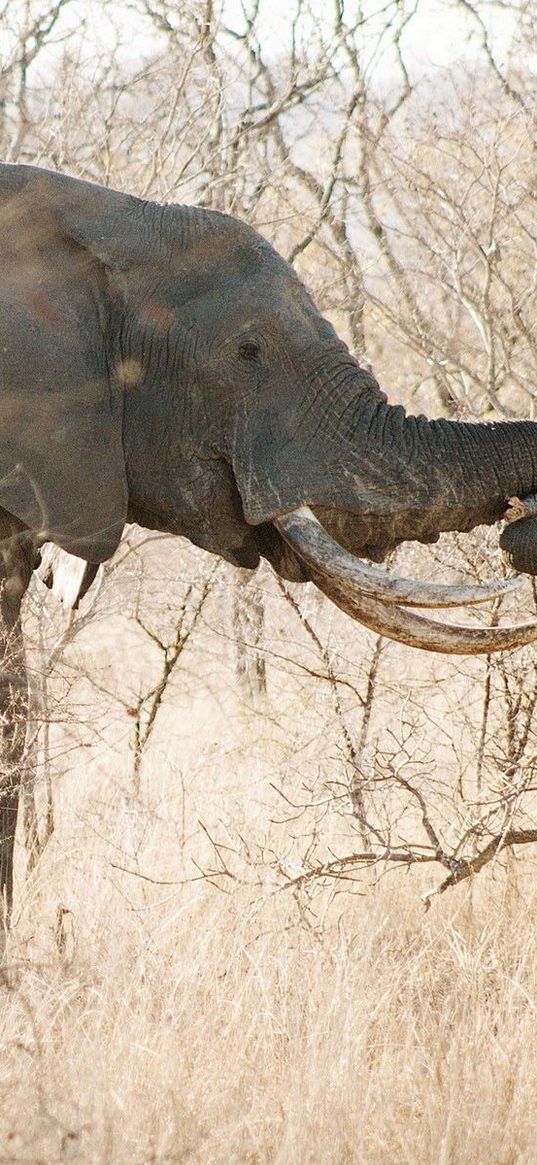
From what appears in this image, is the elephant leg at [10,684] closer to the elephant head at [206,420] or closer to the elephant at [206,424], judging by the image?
the elephant at [206,424]

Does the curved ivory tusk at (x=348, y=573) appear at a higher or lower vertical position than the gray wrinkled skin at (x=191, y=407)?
lower

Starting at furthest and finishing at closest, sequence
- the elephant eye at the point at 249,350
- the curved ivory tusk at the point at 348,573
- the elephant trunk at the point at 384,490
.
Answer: the elephant eye at the point at 249,350, the elephant trunk at the point at 384,490, the curved ivory tusk at the point at 348,573

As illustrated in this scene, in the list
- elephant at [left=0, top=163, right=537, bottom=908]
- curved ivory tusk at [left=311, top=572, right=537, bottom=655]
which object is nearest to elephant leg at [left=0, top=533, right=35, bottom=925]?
elephant at [left=0, top=163, right=537, bottom=908]

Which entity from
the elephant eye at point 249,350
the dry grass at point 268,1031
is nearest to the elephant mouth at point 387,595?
the elephant eye at point 249,350

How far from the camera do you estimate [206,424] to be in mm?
4488

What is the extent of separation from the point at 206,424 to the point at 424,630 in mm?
852

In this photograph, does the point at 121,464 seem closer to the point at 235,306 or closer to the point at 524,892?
the point at 235,306

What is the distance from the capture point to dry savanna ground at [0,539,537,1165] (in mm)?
3756

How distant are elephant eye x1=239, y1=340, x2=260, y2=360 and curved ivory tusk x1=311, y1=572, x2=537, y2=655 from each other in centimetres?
64

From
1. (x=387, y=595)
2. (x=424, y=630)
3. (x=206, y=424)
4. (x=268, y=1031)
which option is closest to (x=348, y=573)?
(x=387, y=595)

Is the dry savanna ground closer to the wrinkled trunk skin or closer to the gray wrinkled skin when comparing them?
the gray wrinkled skin

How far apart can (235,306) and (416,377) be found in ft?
40.0

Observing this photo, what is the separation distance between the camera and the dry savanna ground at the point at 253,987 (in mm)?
3756

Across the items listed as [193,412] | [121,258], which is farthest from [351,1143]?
[121,258]
